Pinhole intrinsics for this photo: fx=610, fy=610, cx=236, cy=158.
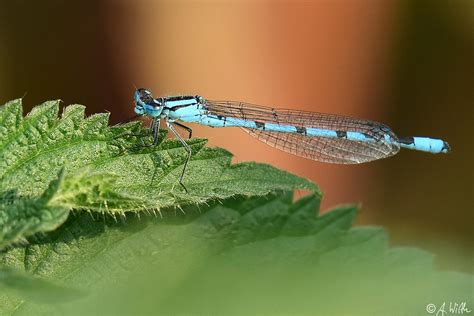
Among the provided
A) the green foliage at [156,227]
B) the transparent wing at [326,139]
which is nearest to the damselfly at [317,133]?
the transparent wing at [326,139]

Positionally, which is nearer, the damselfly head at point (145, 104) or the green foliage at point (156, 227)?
the green foliage at point (156, 227)

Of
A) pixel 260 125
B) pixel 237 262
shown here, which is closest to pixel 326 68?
pixel 260 125

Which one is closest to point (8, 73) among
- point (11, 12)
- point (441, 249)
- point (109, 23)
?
point (11, 12)

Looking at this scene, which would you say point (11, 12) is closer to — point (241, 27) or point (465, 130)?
point (241, 27)

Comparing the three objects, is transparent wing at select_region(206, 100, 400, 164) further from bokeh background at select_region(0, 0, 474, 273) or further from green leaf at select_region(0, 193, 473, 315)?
green leaf at select_region(0, 193, 473, 315)

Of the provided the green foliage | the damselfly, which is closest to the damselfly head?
the damselfly

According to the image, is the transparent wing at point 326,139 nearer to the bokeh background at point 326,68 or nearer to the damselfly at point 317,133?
the damselfly at point 317,133
